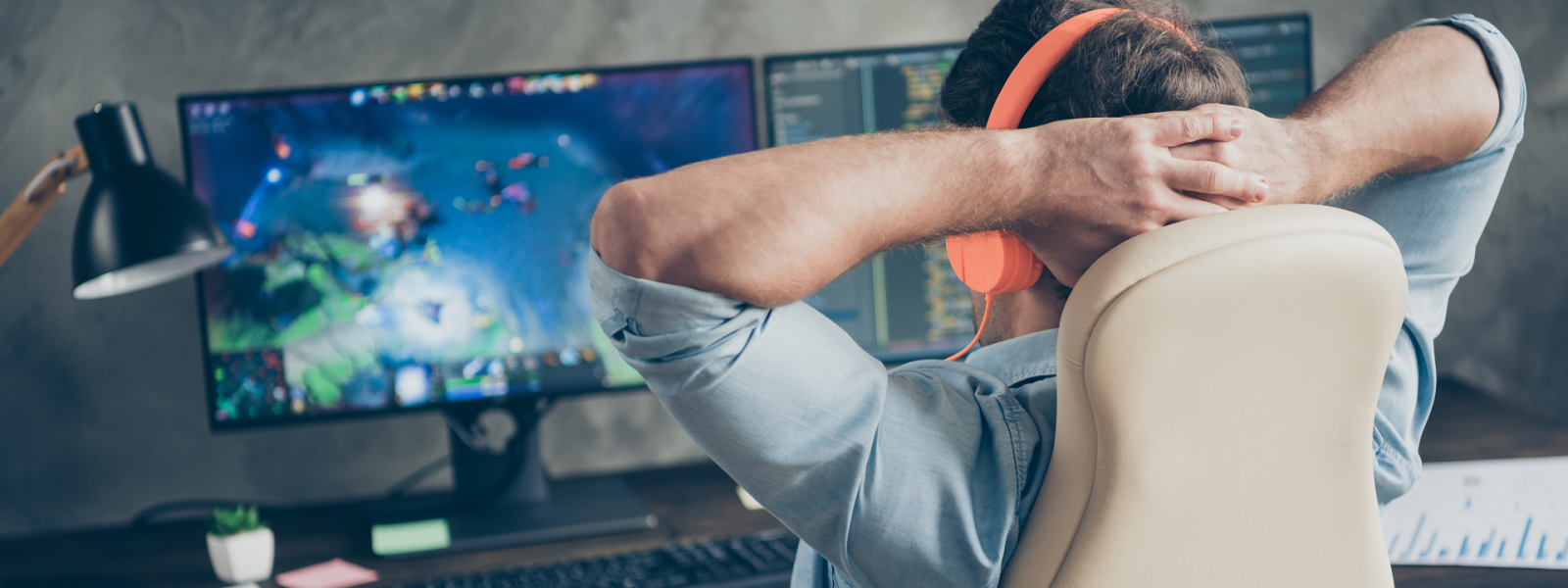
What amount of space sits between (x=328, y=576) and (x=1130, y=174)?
912 mm

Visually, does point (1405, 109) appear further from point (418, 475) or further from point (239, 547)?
point (418, 475)

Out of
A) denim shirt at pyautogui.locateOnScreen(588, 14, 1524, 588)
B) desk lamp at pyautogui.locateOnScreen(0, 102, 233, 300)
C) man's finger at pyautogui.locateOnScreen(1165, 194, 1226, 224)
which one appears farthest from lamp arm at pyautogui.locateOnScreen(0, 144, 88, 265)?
man's finger at pyautogui.locateOnScreen(1165, 194, 1226, 224)

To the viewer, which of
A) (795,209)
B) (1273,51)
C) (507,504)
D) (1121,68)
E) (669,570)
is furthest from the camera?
(1273,51)

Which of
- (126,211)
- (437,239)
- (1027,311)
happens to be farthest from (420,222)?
(1027,311)

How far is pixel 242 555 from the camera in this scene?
3.28ft

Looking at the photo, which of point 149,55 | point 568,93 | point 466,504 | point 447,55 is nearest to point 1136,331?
point 568,93

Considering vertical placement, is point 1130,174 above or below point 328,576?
above

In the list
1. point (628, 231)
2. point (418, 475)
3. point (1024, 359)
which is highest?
point (628, 231)

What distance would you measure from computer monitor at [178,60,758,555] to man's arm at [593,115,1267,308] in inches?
28.9

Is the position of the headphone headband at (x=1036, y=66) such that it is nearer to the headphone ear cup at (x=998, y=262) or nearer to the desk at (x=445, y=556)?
the headphone ear cup at (x=998, y=262)

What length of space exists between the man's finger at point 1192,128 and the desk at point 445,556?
0.72 m

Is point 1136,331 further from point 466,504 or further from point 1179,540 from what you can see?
point 466,504

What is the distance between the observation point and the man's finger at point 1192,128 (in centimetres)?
48

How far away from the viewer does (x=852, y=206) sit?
0.44 m
